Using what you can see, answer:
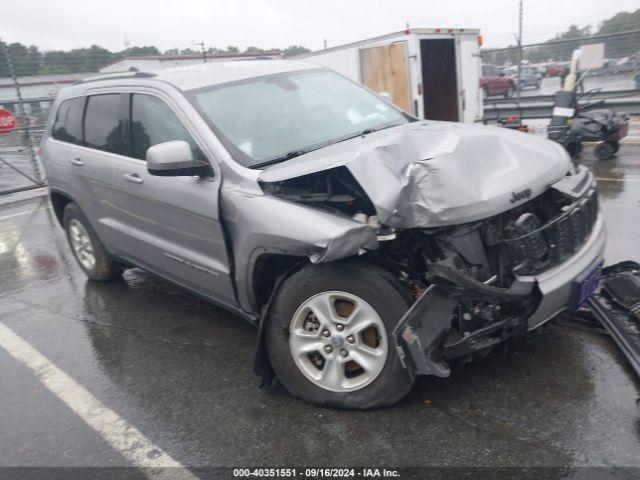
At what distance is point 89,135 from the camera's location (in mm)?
4527

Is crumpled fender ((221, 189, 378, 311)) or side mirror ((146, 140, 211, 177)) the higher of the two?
side mirror ((146, 140, 211, 177))

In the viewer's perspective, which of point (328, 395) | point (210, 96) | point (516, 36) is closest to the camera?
point (328, 395)

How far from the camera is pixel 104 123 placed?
4.33 meters

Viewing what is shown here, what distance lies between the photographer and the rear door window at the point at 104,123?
4172mm

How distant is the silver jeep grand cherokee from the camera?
2.63 meters

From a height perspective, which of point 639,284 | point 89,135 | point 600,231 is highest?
point 89,135

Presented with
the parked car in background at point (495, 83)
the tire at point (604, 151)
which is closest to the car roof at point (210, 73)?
the tire at point (604, 151)

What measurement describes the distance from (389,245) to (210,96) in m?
1.67

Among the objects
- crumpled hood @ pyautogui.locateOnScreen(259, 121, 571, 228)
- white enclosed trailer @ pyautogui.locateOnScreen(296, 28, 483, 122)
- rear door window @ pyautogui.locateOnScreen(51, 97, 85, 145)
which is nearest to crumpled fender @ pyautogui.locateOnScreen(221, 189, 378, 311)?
crumpled hood @ pyautogui.locateOnScreen(259, 121, 571, 228)

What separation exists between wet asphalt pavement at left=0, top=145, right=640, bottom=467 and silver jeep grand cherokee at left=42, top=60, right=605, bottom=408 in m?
0.25

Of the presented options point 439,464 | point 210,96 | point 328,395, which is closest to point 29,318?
point 210,96

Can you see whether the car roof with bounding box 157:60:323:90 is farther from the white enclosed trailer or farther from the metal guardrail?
the metal guardrail

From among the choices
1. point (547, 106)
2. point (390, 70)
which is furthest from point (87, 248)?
point (547, 106)

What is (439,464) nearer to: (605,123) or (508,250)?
(508,250)
